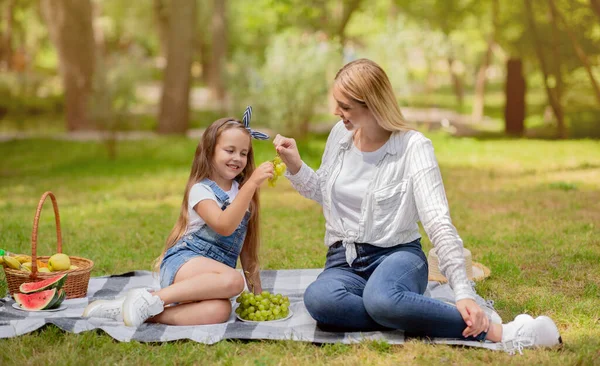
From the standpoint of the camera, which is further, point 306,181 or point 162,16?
point 162,16

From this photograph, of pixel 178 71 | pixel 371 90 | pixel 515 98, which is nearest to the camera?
pixel 371 90

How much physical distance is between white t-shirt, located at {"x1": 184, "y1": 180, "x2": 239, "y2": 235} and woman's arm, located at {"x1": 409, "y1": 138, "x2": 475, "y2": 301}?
3.71ft

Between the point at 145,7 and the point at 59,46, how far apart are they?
25.5m

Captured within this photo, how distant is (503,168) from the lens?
10.9 metres

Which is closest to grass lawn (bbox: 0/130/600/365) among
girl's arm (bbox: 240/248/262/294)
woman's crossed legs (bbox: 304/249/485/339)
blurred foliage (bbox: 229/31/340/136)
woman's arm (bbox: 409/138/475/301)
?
woman's crossed legs (bbox: 304/249/485/339)

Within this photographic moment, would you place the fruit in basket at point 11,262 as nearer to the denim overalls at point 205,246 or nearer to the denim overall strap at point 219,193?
the denim overalls at point 205,246

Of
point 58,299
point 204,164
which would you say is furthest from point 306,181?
point 58,299

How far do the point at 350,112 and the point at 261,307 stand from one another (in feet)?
3.79

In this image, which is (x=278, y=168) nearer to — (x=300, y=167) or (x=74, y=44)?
(x=300, y=167)

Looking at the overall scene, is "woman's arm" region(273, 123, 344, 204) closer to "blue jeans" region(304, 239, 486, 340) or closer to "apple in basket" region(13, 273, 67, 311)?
"blue jeans" region(304, 239, 486, 340)

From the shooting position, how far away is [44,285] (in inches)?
177

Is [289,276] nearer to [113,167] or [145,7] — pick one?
[113,167]

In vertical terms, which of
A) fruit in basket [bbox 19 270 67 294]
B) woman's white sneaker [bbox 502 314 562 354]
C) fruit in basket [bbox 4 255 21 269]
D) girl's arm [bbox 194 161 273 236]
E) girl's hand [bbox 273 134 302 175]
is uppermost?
girl's hand [bbox 273 134 302 175]

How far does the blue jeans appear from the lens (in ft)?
12.6
